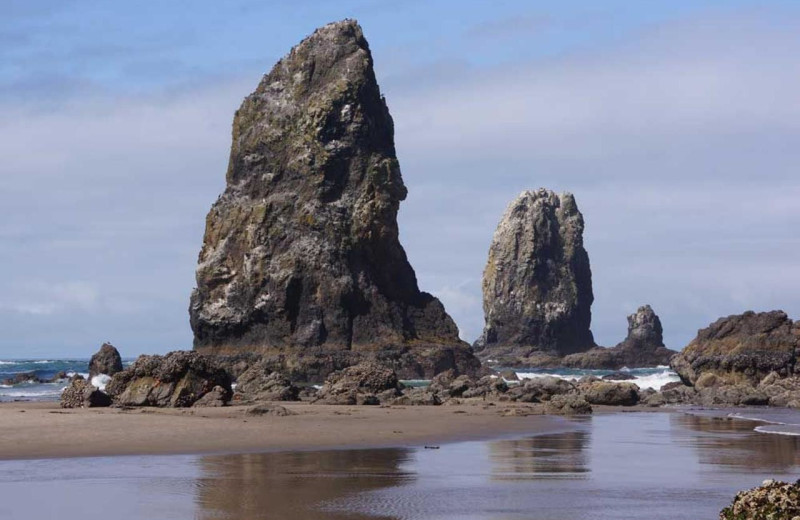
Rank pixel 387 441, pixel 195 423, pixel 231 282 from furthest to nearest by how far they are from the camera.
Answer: pixel 231 282, pixel 195 423, pixel 387 441

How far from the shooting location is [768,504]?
34.8ft

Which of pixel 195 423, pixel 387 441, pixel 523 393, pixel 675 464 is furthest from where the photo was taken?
pixel 523 393

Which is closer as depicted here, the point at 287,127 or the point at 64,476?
the point at 64,476

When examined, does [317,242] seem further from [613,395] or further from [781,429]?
[781,429]

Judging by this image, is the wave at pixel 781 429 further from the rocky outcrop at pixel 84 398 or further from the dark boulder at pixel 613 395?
the rocky outcrop at pixel 84 398

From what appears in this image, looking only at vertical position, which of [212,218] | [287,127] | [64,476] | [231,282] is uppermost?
[287,127]

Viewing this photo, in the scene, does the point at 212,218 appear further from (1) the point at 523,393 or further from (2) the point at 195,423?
(2) the point at 195,423

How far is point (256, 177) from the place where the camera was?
84000 millimetres

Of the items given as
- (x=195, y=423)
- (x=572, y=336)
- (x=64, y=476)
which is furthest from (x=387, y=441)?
(x=572, y=336)

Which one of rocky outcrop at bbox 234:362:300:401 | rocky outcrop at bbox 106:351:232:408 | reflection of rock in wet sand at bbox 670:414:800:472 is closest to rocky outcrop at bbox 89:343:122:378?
rocky outcrop at bbox 234:362:300:401

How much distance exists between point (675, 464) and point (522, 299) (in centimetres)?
13364

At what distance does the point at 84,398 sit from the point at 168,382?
8.79ft

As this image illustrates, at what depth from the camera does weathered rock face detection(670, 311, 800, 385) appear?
171 ft

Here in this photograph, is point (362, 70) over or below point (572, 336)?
over
